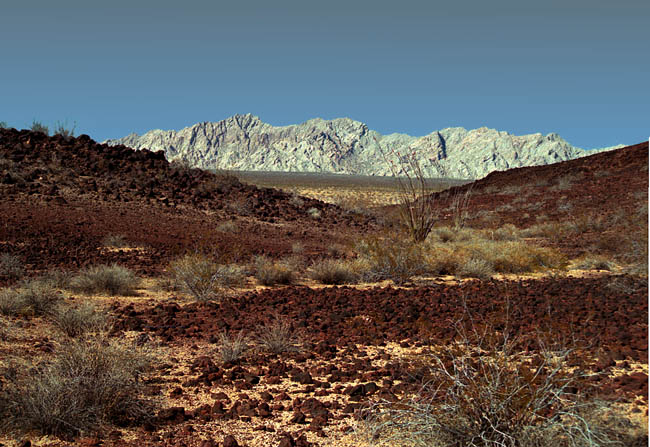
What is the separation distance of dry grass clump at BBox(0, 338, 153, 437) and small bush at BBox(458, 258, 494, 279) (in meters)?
8.03

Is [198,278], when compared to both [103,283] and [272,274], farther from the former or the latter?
[272,274]

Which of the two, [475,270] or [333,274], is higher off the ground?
[475,270]

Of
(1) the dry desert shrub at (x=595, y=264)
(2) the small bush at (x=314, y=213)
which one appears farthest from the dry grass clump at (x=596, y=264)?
(2) the small bush at (x=314, y=213)

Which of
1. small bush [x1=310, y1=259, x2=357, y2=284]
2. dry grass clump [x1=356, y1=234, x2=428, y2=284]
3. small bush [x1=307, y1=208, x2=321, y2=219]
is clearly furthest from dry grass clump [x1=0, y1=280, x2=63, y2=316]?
small bush [x1=307, y1=208, x2=321, y2=219]

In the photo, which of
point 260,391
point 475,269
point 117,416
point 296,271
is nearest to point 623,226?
point 475,269

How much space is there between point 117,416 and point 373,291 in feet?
Answer: 19.1

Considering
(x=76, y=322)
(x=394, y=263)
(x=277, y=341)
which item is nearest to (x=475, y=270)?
(x=394, y=263)

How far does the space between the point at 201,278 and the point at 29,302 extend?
2651 mm

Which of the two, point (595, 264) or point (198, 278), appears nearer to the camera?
point (198, 278)

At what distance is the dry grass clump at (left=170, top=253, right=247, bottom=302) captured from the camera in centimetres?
872

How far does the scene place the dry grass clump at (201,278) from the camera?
8720 millimetres

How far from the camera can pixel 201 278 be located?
8961 millimetres

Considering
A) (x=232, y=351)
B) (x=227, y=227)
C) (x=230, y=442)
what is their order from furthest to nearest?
(x=227, y=227) < (x=232, y=351) < (x=230, y=442)

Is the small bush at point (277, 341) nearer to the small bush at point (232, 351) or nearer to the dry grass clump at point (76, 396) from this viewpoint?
the small bush at point (232, 351)
